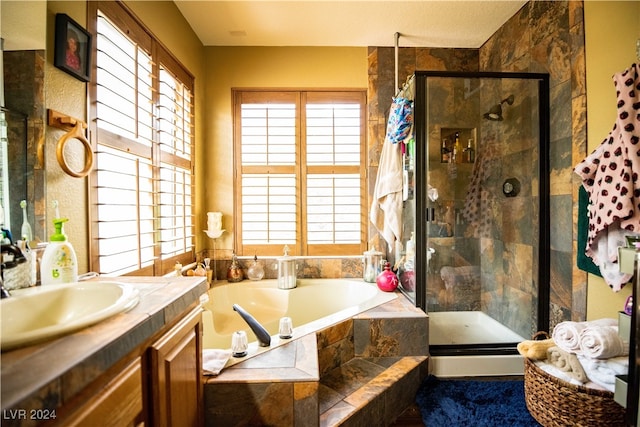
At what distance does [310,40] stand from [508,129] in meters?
1.80

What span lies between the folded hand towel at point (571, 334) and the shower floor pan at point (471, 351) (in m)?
0.63

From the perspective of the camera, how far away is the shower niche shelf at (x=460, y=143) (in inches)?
92.0

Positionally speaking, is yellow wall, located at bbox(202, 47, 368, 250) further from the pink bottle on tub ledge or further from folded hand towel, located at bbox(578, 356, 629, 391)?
folded hand towel, located at bbox(578, 356, 629, 391)

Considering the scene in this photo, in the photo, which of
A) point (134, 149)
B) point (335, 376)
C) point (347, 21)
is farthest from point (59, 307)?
point (347, 21)

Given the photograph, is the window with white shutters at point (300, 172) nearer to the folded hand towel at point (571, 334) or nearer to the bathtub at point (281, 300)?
the bathtub at point (281, 300)

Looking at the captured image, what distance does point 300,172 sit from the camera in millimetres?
2654

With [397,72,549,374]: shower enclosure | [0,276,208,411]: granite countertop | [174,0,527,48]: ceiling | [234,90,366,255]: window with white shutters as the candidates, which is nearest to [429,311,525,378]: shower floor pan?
[397,72,549,374]: shower enclosure

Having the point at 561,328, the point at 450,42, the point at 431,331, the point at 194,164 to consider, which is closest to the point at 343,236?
the point at 431,331

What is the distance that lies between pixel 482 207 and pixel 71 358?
8.69ft

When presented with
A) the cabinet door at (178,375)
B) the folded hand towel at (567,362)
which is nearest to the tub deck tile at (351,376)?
the cabinet door at (178,375)

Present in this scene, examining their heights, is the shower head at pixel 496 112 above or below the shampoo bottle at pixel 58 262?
above

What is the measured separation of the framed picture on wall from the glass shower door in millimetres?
1829

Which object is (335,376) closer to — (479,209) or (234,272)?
(234,272)

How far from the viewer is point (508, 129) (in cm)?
228
